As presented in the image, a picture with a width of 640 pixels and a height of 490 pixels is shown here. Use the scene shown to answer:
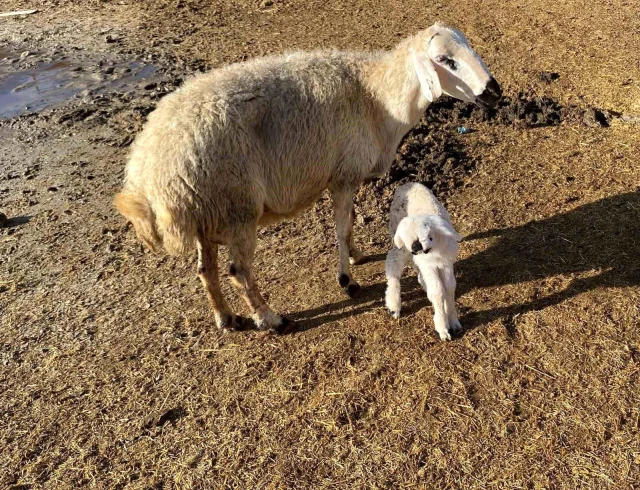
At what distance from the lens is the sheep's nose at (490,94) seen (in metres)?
4.57

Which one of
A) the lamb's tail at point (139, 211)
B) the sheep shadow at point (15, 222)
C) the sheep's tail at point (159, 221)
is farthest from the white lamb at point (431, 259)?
the sheep shadow at point (15, 222)

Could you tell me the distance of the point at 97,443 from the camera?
4.16m

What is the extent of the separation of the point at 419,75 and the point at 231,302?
2676mm

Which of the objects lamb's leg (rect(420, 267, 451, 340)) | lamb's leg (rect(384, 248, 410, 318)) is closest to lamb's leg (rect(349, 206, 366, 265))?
lamb's leg (rect(384, 248, 410, 318))

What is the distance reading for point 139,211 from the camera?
4.22 metres

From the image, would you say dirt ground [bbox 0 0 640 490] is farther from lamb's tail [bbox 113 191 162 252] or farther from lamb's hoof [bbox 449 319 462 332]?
lamb's tail [bbox 113 191 162 252]

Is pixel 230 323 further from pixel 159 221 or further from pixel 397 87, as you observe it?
pixel 397 87

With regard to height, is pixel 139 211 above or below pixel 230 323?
above

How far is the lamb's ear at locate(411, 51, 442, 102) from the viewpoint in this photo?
474cm

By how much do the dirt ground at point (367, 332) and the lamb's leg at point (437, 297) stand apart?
0.47 ft

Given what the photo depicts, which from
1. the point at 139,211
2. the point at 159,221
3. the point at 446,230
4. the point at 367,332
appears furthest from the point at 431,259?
the point at 139,211

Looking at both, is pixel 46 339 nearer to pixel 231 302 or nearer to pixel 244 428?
pixel 231 302

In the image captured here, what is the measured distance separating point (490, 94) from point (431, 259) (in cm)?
142

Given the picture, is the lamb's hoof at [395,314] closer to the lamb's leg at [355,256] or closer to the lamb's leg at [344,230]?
the lamb's leg at [344,230]
